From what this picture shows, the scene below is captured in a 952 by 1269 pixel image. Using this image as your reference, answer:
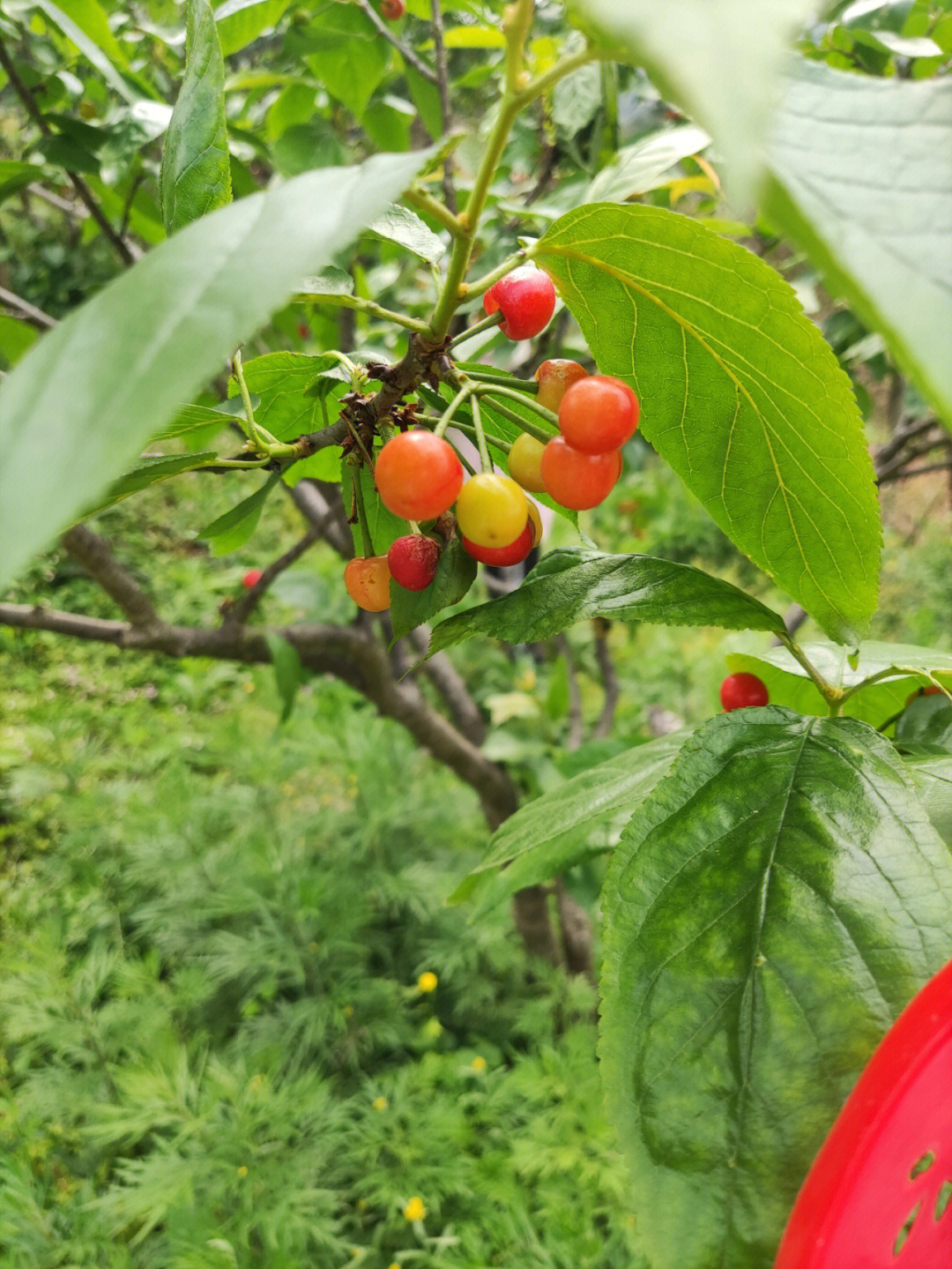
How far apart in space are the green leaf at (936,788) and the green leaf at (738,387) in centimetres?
7

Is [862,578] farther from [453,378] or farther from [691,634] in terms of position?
[691,634]

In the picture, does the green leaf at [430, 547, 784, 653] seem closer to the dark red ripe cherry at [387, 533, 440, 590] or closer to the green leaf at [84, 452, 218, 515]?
the dark red ripe cherry at [387, 533, 440, 590]

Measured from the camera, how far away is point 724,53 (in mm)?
156

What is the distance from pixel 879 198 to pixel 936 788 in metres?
0.27

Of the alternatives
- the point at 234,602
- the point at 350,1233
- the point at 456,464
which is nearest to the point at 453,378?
the point at 456,464

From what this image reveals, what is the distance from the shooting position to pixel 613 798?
1.47 ft

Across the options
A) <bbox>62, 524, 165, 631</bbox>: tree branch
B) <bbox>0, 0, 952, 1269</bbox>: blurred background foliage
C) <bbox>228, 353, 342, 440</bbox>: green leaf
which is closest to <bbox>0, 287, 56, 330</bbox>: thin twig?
<bbox>0, 0, 952, 1269</bbox>: blurred background foliage

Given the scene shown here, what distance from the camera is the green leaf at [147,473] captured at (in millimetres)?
341

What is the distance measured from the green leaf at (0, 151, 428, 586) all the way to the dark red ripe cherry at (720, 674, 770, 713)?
396mm

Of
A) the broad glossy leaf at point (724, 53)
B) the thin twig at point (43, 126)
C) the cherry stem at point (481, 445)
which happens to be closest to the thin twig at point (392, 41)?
the thin twig at point (43, 126)

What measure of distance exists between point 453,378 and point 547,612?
0.38 ft

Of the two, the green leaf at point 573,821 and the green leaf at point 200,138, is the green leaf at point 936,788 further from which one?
the green leaf at point 200,138

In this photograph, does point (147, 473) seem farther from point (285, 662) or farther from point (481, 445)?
point (285, 662)

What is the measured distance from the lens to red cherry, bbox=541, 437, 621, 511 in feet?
1.09
